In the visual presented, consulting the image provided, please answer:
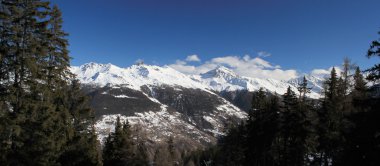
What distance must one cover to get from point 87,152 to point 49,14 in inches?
503

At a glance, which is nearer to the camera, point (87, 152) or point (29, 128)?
point (29, 128)

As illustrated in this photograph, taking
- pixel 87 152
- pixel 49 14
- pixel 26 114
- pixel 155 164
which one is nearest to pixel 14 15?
pixel 49 14

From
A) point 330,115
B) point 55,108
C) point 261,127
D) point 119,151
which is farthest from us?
point 261,127

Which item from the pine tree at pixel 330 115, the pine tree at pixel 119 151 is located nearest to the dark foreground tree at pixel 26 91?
the pine tree at pixel 119 151

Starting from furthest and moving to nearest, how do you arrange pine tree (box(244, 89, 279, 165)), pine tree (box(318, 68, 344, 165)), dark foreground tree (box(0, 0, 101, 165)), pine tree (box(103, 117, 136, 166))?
pine tree (box(103, 117, 136, 166)) → pine tree (box(244, 89, 279, 165)) → pine tree (box(318, 68, 344, 165)) → dark foreground tree (box(0, 0, 101, 165))

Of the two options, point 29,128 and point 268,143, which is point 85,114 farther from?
point 268,143

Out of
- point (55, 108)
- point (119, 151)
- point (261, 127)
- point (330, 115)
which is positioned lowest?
point (119, 151)

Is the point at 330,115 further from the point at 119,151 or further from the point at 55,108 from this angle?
the point at 55,108

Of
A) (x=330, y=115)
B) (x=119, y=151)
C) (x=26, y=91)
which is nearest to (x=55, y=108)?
(x=26, y=91)

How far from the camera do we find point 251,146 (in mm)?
46938

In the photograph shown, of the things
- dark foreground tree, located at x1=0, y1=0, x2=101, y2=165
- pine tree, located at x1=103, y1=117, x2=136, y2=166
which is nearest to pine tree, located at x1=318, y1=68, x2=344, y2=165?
pine tree, located at x1=103, y1=117, x2=136, y2=166

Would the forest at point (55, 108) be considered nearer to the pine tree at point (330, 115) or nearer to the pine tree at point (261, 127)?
the pine tree at point (330, 115)

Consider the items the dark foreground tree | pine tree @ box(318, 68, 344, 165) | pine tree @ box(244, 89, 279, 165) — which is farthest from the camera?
pine tree @ box(244, 89, 279, 165)

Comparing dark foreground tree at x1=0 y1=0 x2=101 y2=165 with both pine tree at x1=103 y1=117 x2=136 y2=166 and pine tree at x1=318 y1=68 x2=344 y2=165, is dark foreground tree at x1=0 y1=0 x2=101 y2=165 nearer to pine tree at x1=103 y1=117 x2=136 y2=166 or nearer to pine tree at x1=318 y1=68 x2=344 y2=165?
pine tree at x1=103 y1=117 x2=136 y2=166
